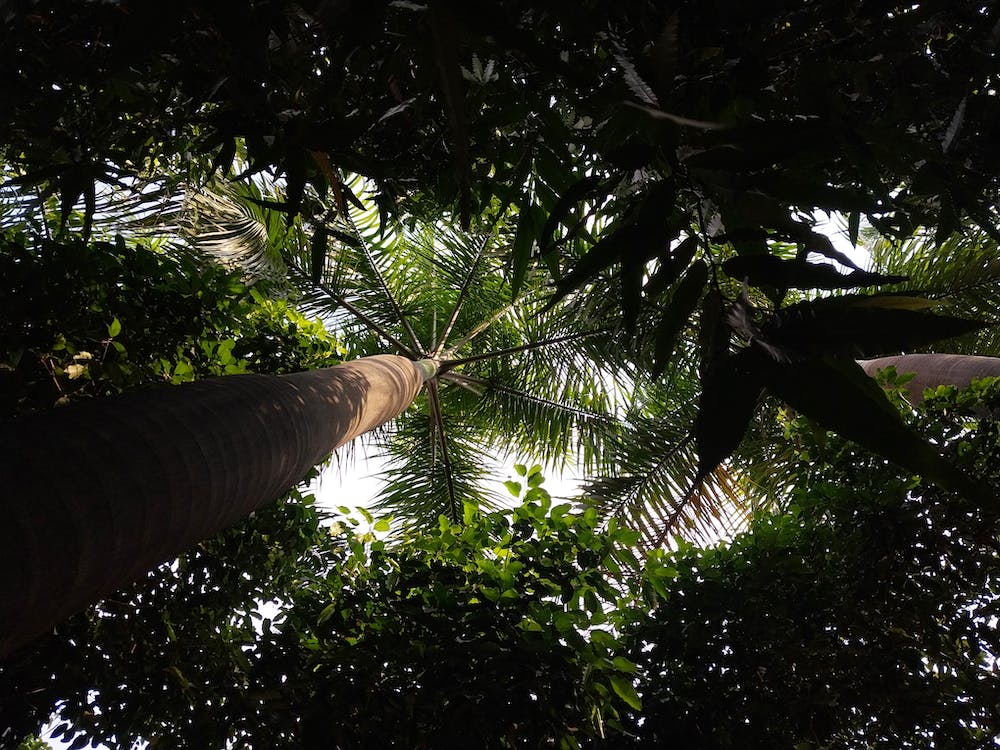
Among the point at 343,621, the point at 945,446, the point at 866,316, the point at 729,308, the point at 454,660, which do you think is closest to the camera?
the point at 866,316

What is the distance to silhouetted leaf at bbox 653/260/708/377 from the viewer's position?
3.50ft

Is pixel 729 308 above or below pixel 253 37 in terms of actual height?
below

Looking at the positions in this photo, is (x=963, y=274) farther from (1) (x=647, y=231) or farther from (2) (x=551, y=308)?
(1) (x=647, y=231)

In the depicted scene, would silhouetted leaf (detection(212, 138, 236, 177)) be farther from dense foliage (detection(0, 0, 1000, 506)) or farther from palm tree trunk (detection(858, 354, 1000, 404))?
palm tree trunk (detection(858, 354, 1000, 404))

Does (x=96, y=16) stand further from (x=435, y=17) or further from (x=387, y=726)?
(x=387, y=726)

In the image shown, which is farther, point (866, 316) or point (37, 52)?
point (37, 52)

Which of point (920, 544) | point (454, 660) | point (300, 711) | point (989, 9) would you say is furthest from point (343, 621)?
point (989, 9)

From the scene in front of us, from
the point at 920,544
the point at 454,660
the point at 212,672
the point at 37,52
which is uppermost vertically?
the point at 37,52

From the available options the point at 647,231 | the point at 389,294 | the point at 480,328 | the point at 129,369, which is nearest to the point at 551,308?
the point at 647,231

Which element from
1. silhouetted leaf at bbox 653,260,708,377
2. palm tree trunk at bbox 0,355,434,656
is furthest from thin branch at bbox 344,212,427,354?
silhouetted leaf at bbox 653,260,708,377

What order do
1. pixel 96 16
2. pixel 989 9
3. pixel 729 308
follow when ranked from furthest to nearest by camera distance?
pixel 96 16 → pixel 989 9 → pixel 729 308

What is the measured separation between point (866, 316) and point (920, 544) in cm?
229

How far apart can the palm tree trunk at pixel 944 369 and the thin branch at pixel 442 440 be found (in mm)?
3382

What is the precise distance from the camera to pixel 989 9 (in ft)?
4.30
